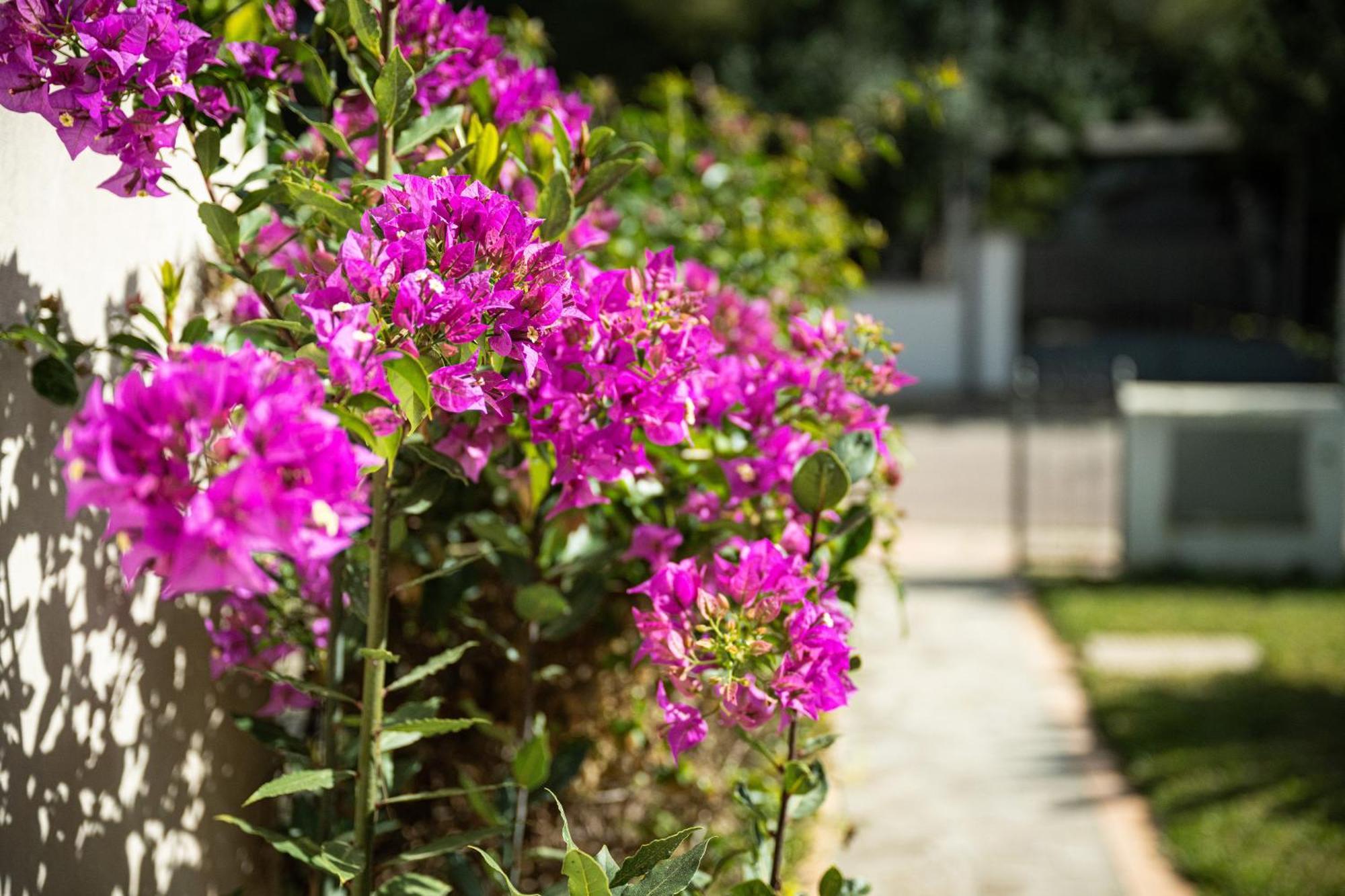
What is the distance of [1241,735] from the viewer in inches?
160

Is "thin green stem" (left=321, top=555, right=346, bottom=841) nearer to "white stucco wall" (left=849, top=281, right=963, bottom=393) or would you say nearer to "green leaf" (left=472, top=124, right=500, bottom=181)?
"green leaf" (left=472, top=124, right=500, bottom=181)

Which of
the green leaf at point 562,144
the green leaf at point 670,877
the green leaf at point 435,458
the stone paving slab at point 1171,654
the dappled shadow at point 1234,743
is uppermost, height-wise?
the green leaf at point 562,144

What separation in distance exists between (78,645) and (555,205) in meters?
0.63

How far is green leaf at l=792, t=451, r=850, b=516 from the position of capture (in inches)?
49.0

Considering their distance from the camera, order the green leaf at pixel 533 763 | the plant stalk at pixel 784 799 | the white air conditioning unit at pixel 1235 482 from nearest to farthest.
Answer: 1. the plant stalk at pixel 784 799
2. the green leaf at pixel 533 763
3. the white air conditioning unit at pixel 1235 482

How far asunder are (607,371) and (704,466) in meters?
0.36

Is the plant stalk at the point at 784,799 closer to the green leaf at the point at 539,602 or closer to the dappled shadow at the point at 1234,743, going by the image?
the green leaf at the point at 539,602

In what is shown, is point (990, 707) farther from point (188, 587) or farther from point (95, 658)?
point (188, 587)

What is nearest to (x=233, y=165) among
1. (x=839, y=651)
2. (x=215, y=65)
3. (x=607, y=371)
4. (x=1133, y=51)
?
(x=215, y=65)

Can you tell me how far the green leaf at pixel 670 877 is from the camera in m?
1.01

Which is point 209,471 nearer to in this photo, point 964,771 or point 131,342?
point 131,342

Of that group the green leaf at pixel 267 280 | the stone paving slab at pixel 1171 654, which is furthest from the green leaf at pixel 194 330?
the stone paving slab at pixel 1171 654

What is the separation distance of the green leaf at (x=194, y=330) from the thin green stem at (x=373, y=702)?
0.30 metres

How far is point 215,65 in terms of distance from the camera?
48.9 inches
